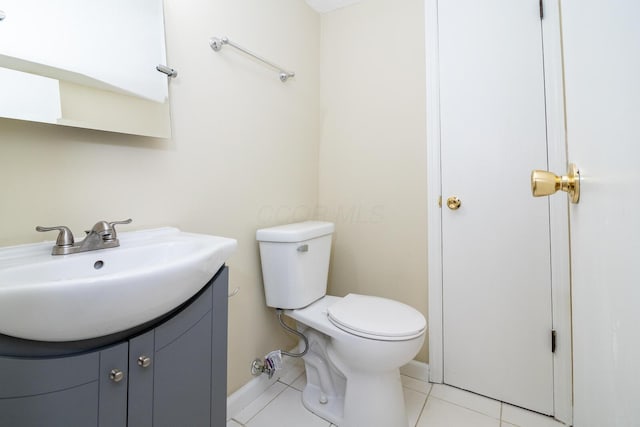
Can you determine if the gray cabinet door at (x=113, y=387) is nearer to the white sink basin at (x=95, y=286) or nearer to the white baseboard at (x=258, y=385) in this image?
the white sink basin at (x=95, y=286)

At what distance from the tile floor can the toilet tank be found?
18.1 inches

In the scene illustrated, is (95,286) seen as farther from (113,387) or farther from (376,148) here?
(376,148)

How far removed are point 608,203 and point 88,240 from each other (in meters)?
1.04

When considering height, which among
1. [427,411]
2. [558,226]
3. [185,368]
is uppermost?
[558,226]

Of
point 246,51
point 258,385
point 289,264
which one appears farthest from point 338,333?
point 246,51

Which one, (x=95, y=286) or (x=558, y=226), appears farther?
(x=558, y=226)

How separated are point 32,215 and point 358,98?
1.54 meters

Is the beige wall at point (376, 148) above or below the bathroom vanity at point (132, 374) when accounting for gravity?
above

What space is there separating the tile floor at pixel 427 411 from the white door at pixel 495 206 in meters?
0.05

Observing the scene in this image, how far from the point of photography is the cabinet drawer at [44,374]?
472mm

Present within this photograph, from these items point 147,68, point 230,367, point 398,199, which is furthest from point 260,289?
point 147,68

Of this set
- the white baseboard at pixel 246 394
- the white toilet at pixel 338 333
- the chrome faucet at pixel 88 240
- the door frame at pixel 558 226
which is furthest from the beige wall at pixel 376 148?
the chrome faucet at pixel 88 240

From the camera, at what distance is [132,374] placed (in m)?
0.62

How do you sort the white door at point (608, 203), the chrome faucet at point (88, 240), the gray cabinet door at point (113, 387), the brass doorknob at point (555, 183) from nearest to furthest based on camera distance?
the white door at point (608, 203) → the brass doorknob at point (555, 183) → the gray cabinet door at point (113, 387) → the chrome faucet at point (88, 240)
